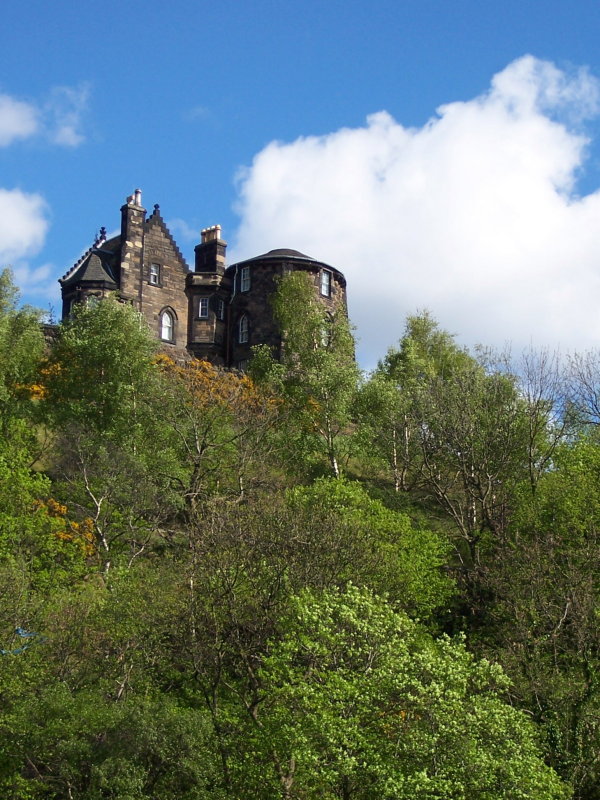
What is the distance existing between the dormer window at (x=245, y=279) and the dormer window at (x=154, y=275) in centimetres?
643

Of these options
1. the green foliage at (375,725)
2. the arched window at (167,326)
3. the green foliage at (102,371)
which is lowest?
the green foliage at (375,725)

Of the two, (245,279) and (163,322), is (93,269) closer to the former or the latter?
(163,322)

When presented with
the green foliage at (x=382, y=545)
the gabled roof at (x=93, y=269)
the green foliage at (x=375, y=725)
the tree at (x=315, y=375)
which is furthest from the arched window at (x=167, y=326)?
the green foliage at (x=375, y=725)

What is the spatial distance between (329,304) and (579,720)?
47.4 meters

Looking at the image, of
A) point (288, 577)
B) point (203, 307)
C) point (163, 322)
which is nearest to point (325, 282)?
point (203, 307)

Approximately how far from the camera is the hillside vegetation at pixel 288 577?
2586 centimetres

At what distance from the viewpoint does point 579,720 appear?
30.7 m

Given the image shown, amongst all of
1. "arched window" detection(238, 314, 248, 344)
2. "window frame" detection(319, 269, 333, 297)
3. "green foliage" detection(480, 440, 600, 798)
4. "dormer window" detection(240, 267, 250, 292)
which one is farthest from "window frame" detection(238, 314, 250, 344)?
"green foliage" detection(480, 440, 600, 798)

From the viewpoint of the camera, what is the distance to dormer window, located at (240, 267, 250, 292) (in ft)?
243

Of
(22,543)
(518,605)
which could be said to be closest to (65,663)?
(22,543)

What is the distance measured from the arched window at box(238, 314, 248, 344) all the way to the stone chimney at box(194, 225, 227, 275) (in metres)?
4.71

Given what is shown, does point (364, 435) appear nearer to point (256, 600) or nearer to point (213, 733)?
point (256, 600)

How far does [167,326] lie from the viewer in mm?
72250

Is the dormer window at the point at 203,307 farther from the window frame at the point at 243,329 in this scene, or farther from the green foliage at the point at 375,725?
the green foliage at the point at 375,725
